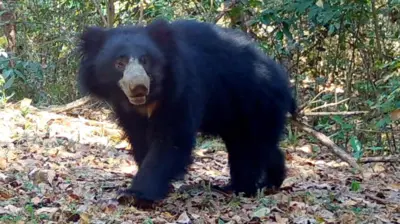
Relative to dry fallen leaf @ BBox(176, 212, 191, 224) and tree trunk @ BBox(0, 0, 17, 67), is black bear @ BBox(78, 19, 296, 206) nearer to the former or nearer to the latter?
dry fallen leaf @ BBox(176, 212, 191, 224)

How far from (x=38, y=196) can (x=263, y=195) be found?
1.39 m

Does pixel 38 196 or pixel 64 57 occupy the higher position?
pixel 64 57

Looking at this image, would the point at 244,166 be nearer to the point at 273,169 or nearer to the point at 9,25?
the point at 273,169

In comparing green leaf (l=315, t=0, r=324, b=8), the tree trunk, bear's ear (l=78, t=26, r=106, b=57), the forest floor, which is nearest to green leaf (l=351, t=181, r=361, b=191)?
the forest floor

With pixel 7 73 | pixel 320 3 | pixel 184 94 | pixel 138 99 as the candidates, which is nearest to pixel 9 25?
pixel 7 73

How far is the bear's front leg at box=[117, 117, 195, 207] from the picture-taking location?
391 cm

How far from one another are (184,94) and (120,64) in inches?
15.6

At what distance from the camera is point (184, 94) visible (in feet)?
13.2

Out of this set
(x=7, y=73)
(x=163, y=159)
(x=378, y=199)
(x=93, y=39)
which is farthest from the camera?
(x=7, y=73)

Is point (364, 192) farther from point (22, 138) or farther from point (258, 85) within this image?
point (22, 138)

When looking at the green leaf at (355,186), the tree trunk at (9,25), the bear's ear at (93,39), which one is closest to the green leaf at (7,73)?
the tree trunk at (9,25)

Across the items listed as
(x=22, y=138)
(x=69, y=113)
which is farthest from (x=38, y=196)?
(x=69, y=113)

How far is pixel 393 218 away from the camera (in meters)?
3.97

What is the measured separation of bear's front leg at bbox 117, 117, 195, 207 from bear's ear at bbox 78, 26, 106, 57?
1.81 ft
